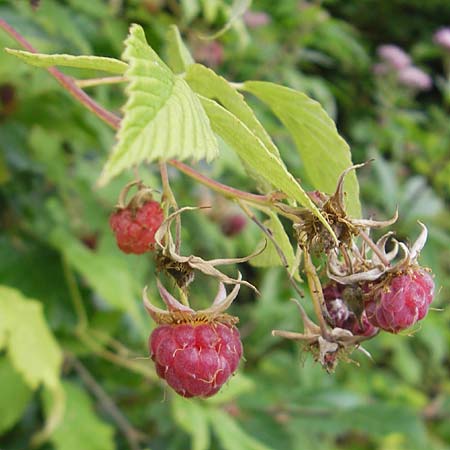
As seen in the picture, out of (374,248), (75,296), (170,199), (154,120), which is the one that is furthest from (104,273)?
(154,120)

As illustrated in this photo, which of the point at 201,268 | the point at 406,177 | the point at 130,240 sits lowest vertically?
the point at 406,177

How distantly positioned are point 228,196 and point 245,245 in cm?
174

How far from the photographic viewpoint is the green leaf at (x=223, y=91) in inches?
32.2

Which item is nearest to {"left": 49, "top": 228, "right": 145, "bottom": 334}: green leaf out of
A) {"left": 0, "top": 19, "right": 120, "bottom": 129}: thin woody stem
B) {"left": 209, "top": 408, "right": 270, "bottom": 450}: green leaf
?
{"left": 209, "top": 408, "right": 270, "bottom": 450}: green leaf

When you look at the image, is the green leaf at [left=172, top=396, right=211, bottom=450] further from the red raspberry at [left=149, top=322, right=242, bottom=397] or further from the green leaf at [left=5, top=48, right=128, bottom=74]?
the green leaf at [left=5, top=48, right=128, bottom=74]

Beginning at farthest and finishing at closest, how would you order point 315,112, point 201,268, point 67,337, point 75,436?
point 67,337 → point 75,436 → point 315,112 → point 201,268

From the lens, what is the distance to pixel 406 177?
3.98 meters

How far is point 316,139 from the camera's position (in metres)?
0.93

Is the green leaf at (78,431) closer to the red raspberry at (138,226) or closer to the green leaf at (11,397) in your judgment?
the green leaf at (11,397)

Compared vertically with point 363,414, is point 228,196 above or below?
above

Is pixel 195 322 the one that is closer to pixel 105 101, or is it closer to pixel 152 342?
pixel 152 342

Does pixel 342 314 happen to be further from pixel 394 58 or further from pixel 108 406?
pixel 394 58

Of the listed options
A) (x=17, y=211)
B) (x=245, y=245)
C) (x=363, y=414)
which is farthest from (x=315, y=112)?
(x=363, y=414)

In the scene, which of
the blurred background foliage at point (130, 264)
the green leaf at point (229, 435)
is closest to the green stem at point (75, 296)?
the blurred background foliage at point (130, 264)
